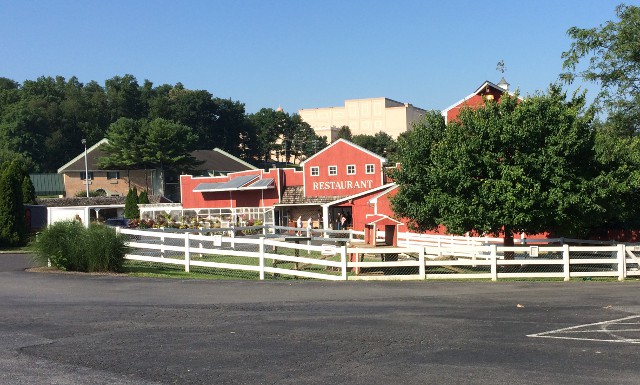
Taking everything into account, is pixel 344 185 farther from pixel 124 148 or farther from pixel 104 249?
pixel 104 249

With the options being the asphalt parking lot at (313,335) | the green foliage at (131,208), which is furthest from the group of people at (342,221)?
the asphalt parking lot at (313,335)

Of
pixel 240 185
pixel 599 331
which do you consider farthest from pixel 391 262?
pixel 240 185

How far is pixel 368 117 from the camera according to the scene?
15362 cm

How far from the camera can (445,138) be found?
26250 millimetres

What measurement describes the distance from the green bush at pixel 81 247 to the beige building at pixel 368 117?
12393 centimetres

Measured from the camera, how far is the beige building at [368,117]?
146m

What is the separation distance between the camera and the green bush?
2138 centimetres

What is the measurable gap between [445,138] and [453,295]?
10.5 m

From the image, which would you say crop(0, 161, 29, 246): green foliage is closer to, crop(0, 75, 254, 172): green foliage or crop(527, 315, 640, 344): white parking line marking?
crop(527, 315, 640, 344): white parking line marking

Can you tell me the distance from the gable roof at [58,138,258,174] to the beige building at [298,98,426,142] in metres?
57.9

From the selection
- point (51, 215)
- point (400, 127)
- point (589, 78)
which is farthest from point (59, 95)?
point (589, 78)

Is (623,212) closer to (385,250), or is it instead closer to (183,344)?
(385,250)

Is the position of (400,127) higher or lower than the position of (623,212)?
higher

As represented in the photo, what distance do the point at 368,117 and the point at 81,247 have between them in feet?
441
